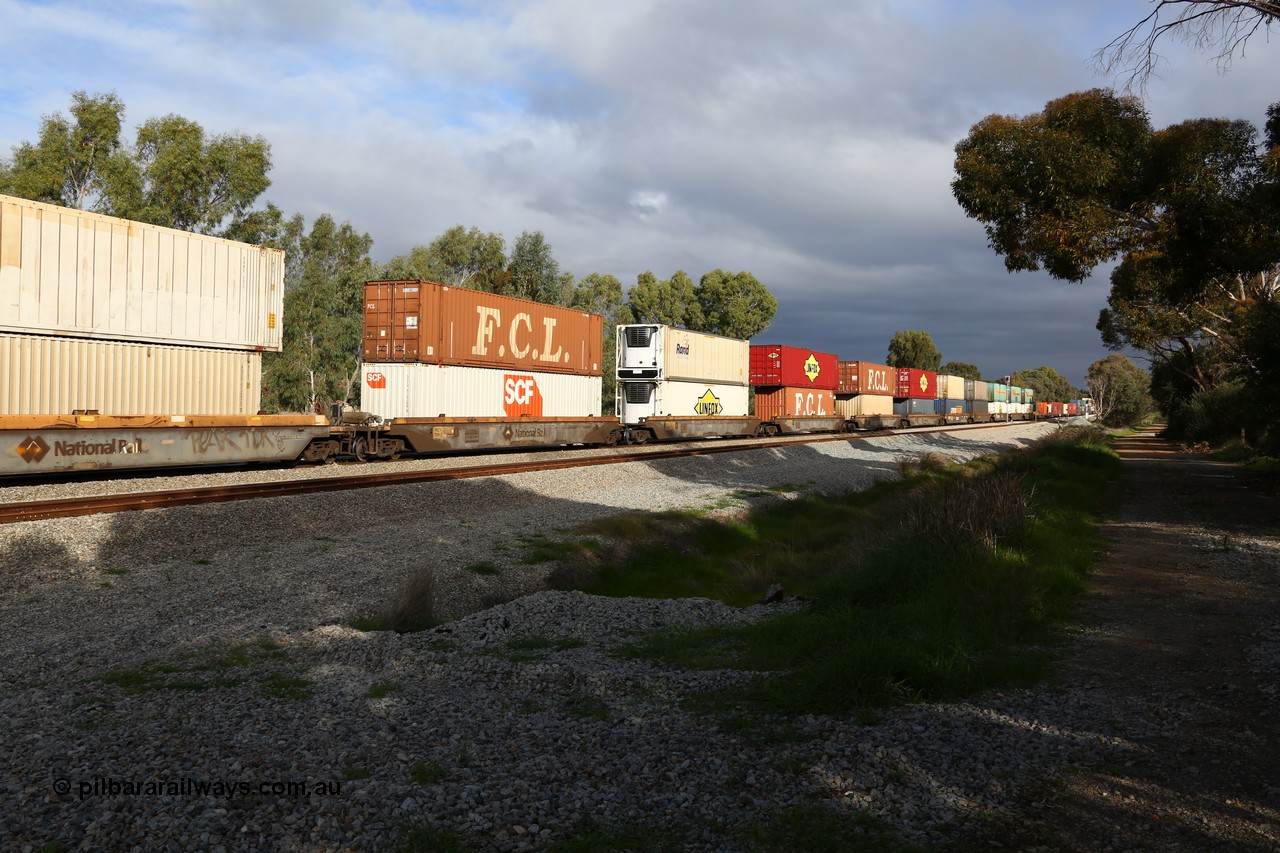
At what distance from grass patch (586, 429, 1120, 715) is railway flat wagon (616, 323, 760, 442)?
15290 mm

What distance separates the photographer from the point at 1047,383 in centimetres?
17138

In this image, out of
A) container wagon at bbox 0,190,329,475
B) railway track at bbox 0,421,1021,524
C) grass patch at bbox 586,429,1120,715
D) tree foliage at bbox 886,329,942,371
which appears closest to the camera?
grass patch at bbox 586,429,1120,715

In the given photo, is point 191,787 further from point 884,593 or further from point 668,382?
point 668,382

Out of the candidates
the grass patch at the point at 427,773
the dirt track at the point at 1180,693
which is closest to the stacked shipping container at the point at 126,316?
the grass patch at the point at 427,773

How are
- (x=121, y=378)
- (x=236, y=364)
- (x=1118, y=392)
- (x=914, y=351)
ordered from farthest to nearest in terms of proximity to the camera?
(x=914, y=351) < (x=1118, y=392) < (x=236, y=364) < (x=121, y=378)

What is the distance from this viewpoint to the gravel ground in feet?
12.1

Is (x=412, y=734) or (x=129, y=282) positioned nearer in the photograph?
(x=412, y=734)

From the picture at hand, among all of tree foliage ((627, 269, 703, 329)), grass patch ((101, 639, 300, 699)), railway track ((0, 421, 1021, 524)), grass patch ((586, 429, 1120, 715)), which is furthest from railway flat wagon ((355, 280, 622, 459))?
tree foliage ((627, 269, 703, 329))

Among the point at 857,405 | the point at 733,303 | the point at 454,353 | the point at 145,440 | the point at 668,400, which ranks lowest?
the point at 145,440

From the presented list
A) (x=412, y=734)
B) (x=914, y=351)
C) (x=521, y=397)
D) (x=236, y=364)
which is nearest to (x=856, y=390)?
(x=521, y=397)

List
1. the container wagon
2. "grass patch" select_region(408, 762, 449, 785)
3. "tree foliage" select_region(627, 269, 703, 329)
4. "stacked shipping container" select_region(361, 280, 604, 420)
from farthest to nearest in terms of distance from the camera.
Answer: "tree foliage" select_region(627, 269, 703, 329) → "stacked shipping container" select_region(361, 280, 604, 420) → the container wagon → "grass patch" select_region(408, 762, 449, 785)

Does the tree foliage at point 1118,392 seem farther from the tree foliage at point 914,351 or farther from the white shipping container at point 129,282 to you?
the white shipping container at point 129,282

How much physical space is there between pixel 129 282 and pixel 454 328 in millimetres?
7818

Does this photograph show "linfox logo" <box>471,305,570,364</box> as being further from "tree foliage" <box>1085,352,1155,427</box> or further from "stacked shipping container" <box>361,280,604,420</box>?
"tree foliage" <box>1085,352,1155,427</box>
